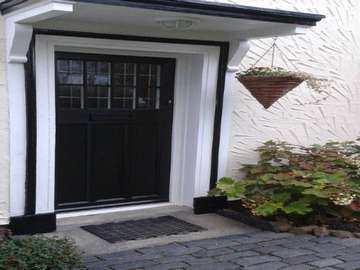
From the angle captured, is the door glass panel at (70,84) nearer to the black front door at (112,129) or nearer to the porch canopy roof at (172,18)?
the black front door at (112,129)

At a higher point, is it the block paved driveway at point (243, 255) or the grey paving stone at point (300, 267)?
the grey paving stone at point (300, 267)

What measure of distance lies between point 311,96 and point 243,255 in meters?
2.88

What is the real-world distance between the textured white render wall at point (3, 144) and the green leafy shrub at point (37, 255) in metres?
0.99

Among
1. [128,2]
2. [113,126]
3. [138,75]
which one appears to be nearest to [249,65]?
[138,75]

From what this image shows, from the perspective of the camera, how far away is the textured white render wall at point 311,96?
6246 mm

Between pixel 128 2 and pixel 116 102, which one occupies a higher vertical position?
pixel 128 2

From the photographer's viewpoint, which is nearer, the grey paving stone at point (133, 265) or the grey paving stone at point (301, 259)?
the grey paving stone at point (133, 265)

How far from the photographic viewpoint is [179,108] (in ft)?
20.0

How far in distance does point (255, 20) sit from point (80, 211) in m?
2.64

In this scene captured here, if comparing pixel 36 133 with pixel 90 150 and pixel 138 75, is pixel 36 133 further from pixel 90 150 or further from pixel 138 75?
pixel 138 75

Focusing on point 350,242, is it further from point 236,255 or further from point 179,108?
point 179,108

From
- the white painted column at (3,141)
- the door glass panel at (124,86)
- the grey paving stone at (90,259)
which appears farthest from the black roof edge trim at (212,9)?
the grey paving stone at (90,259)

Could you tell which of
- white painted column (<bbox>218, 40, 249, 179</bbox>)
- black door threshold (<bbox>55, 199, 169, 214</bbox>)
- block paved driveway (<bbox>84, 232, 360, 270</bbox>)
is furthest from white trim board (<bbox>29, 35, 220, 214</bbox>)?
block paved driveway (<bbox>84, 232, 360, 270</bbox>)

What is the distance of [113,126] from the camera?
5797 millimetres
